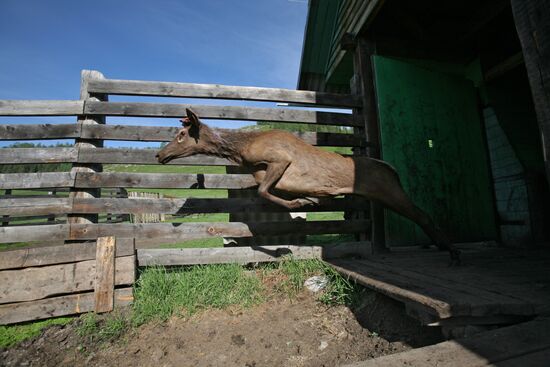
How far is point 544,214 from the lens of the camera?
5.39 meters

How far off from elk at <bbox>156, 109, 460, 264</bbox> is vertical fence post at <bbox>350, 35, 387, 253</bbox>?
2.67 ft

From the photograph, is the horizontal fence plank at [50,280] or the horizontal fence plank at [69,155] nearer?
the horizontal fence plank at [50,280]

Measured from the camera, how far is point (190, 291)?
12.5 ft

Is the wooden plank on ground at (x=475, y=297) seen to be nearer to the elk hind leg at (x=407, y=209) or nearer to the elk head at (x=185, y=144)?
the elk hind leg at (x=407, y=209)

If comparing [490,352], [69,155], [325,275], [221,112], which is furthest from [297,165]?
[69,155]

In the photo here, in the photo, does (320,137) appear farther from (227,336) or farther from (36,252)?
(36,252)

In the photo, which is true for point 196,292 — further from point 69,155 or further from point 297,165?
point 69,155

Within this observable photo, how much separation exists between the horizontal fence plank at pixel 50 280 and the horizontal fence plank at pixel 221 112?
244cm

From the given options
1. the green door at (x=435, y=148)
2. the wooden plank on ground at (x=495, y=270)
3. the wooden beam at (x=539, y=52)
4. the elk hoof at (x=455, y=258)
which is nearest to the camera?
the wooden beam at (x=539, y=52)

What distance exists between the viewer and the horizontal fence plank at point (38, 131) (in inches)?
173

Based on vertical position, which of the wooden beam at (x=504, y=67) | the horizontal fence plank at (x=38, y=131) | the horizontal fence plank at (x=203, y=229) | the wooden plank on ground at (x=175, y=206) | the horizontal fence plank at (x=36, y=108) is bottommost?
the horizontal fence plank at (x=203, y=229)

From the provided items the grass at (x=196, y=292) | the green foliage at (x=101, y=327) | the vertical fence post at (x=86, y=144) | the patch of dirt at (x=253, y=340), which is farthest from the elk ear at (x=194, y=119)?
the green foliage at (x=101, y=327)

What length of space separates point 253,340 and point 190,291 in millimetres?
1194

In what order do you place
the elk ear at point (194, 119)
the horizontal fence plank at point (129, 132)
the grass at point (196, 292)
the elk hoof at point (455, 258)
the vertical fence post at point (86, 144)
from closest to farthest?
1. the grass at point (196, 292)
2. the elk hoof at point (455, 258)
3. the elk ear at point (194, 119)
4. the vertical fence post at point (86, 144)
5. the horizontal fence plank at point (129, 132)
